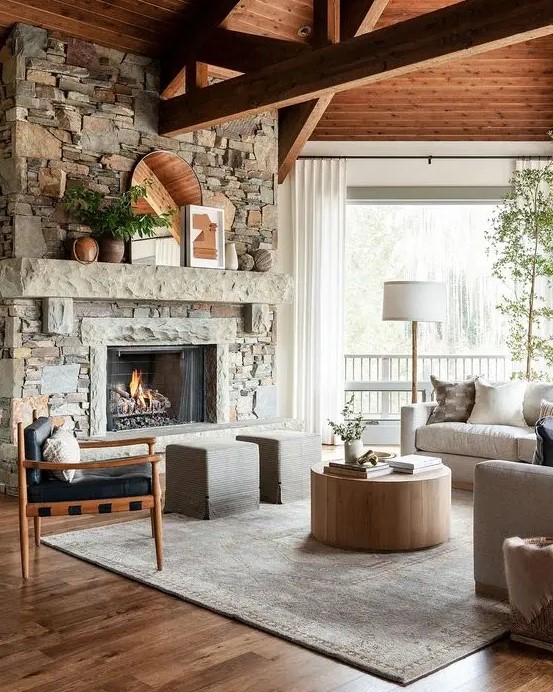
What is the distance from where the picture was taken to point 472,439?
20.3 ft

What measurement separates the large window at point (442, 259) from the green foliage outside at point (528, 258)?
1.23 ft

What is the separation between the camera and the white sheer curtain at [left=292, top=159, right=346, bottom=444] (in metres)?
8.72

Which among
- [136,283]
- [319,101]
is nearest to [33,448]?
[136,283]

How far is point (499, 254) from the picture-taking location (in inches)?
348

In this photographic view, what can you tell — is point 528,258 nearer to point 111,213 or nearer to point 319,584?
point 111,213

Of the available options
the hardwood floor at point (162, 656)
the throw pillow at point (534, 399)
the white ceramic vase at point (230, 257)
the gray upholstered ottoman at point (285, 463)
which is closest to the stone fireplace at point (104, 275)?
the white ceramic vase at point (230, 257)

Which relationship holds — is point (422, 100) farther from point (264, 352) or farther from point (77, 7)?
point (77, 7)

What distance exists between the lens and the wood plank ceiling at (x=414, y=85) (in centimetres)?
677

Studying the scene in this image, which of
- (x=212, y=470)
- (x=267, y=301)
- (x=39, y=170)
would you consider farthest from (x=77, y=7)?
(x=212, y=470)

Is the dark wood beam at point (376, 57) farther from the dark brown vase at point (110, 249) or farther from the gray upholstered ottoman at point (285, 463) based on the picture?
the gray upholstered ottoman at point (285, 463)

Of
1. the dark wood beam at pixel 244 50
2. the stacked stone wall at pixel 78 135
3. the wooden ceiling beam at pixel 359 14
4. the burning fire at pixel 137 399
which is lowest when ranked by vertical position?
the burning fire at pixel 137 399

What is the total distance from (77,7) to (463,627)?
5.10 m

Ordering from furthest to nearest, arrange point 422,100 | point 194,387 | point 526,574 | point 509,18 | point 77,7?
point 422,100 → point 194,387 → point 77,7 → point 509,18 → point 526,574

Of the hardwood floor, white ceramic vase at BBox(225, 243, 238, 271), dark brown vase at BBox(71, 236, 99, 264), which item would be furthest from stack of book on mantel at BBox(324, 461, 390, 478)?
white ceramic vase at BBox(225, 243, 238, 271)
